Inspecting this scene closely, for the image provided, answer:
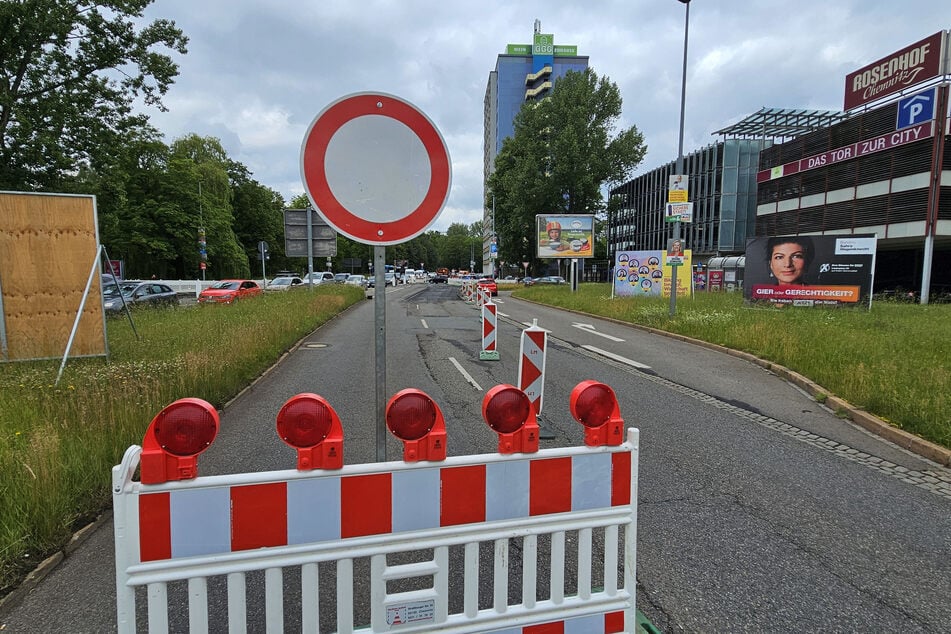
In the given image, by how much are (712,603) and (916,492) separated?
2.76 meters

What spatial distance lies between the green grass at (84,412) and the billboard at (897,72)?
3405 centimetres

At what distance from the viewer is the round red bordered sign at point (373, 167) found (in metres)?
2.25

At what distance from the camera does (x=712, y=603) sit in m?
2.50

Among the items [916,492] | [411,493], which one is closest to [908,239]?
[916,492]

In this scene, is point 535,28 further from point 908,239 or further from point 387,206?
point 387,206

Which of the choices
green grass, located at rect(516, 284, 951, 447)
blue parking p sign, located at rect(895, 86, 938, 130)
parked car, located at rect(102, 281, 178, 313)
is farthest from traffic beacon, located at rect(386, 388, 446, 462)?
blue parking p sign, located at rect(895, 86, 938, 130)

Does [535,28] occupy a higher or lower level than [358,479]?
higher

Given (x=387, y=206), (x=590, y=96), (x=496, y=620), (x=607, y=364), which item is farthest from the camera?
(x=590, y=96)

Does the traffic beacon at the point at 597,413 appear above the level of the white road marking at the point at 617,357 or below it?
above

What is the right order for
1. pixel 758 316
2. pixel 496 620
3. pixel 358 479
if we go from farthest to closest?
1. pixel 758 316
2. pixel 496 620
3. pixel 358 479

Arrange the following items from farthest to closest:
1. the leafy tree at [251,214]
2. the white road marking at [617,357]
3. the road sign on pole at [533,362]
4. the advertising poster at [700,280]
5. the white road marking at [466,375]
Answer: the leafy tree at [251,214] < the advertising poster at [700,280] < the white road marking at [617,357] < the white road marking at [466,375] < the road sign on pole at [533,362]

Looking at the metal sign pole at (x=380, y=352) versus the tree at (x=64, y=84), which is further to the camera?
the tree at (x=64, y=84)

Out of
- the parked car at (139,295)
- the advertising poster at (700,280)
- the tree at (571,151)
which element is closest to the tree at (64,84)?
the parked car at (139,295)

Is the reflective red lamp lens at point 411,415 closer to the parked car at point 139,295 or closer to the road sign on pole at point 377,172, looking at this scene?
the road sign on pole at point 377,172
